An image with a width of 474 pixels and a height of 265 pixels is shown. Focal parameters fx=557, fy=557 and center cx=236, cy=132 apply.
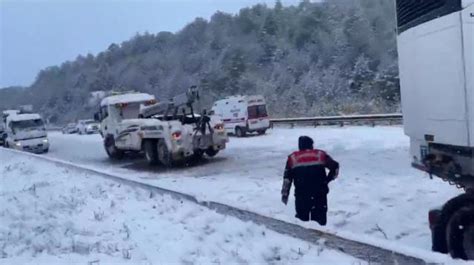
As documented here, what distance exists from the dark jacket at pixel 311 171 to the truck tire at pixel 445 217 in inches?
73.1

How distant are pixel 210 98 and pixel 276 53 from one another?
15.0m

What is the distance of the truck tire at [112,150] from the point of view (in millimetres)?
24344

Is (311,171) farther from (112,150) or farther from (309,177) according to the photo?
(112,150)

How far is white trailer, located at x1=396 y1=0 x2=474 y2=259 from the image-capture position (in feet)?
16.2

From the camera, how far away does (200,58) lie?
104125 millimetres

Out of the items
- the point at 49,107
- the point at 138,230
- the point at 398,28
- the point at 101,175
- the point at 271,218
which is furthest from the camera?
the point at 49,107

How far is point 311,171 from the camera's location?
24.4ft

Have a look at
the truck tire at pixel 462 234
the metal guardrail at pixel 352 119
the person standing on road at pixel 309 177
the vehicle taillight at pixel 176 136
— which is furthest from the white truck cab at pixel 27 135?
the truck tire at pixel 462 234

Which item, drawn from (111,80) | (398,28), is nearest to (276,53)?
(111,80)

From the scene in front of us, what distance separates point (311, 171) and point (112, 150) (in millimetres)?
18466

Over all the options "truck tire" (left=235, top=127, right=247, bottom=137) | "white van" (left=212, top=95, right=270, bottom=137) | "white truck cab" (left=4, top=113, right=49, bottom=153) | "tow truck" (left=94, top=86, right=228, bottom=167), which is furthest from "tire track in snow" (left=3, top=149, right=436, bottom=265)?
"white truck cab" (left=4, top=113, right=49, bottom=153)

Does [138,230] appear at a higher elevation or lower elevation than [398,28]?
lower

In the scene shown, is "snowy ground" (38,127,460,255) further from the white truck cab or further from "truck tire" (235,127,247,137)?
the white truck cab

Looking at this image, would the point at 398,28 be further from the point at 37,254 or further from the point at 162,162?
the point at 162,162
